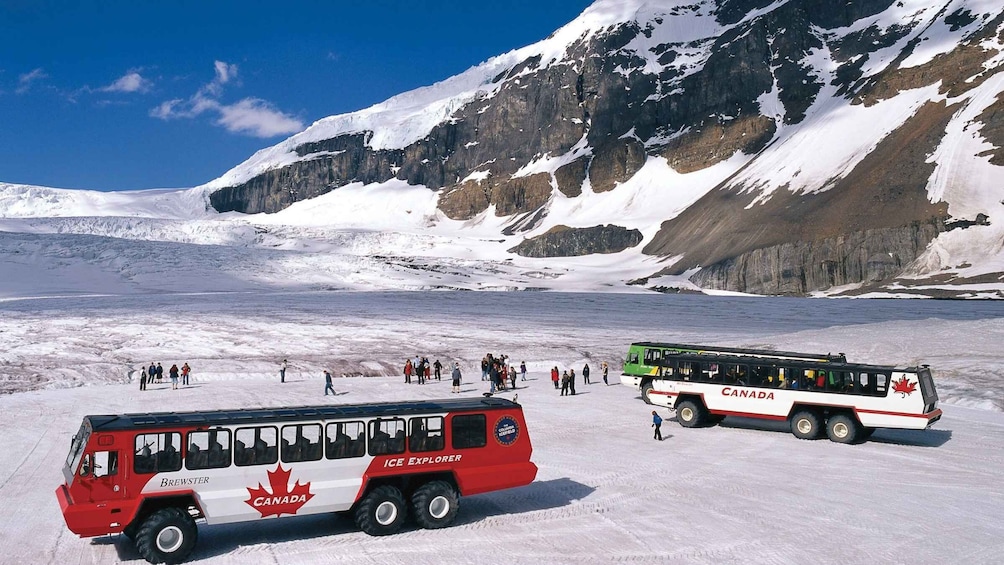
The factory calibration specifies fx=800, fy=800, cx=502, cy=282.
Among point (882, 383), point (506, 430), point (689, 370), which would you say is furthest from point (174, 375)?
point (882, 383)

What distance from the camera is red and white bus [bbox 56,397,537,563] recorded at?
562 inches

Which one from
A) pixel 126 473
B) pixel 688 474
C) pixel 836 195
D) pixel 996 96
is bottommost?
pixel 688 474

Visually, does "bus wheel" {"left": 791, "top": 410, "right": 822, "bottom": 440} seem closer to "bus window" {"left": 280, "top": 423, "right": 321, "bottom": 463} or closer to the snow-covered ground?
the snow-covered ground

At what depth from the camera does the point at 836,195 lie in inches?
5728

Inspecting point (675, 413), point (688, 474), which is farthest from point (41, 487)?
point (675, 413)

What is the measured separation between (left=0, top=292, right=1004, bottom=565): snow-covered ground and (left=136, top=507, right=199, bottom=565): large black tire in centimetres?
52

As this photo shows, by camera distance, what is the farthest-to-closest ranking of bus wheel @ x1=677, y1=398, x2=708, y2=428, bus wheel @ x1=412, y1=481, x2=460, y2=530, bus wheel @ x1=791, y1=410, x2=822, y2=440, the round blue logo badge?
bus wheel @ x1=677, y1=398, x2=708, y2=428, bus wheel @ x1=791, y1=410, x2=822, y2=440, the round blue logo badge, bus wheel @ x1=412, y1=481, x2=460, y2=530

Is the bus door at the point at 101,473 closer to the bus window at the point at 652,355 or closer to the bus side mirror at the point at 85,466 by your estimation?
the bus side mirror at the point at 85,466

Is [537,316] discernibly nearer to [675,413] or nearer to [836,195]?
[675,413]

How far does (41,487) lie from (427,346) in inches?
1453

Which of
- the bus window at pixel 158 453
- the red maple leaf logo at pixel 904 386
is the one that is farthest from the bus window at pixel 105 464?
the red maple leaf logo at pixel 904 386

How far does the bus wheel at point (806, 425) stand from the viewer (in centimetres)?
2747

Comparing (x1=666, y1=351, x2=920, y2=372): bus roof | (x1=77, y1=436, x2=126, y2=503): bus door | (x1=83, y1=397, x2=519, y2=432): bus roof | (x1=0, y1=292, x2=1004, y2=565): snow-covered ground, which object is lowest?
(x1=0, y1=292, x2=1004, y2=565): snow-covered ground

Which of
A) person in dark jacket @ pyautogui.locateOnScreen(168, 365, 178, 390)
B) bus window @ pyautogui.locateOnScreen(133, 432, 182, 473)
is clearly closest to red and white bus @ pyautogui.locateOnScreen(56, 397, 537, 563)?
bus window @ pyautogui.locateOnScreen(133, 432, 182, 473)
